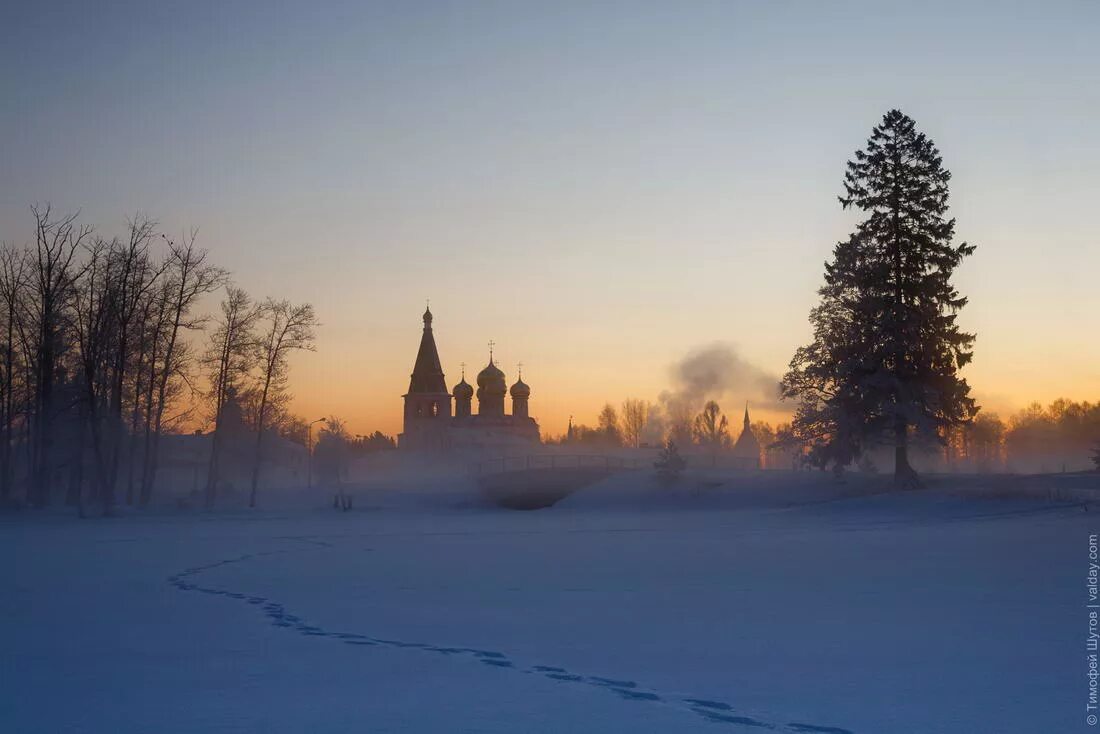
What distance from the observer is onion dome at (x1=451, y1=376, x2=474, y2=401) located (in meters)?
127

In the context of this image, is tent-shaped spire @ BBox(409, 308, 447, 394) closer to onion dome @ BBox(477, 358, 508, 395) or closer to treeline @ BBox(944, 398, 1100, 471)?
onion dome @ BBox(477, 358, 508, 395)

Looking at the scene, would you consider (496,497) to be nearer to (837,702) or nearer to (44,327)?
(44,327)

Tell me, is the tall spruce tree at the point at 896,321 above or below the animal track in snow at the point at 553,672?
above

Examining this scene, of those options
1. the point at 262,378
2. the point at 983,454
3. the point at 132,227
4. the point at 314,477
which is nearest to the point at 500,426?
the point at 314,477

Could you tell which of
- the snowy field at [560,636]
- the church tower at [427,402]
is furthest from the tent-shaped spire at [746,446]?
the snowy field at [560,636]

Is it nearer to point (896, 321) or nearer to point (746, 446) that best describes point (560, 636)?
point (896, 321)

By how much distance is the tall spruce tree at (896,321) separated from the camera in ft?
131

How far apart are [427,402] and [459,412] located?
13040 millimetres

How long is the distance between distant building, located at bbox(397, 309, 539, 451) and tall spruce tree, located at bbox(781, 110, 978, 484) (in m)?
76.6

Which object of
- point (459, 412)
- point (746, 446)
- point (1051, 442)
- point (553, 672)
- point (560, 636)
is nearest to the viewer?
point (553, 672)

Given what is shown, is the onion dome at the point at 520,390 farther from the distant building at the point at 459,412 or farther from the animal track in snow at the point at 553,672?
the animal track in snow at the point at 553,672

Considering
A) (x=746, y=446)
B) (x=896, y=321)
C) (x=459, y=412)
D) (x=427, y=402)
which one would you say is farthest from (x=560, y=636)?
(x=746, y=446)

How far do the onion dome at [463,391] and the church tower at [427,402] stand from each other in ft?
31.3

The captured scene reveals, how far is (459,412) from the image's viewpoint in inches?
5044
